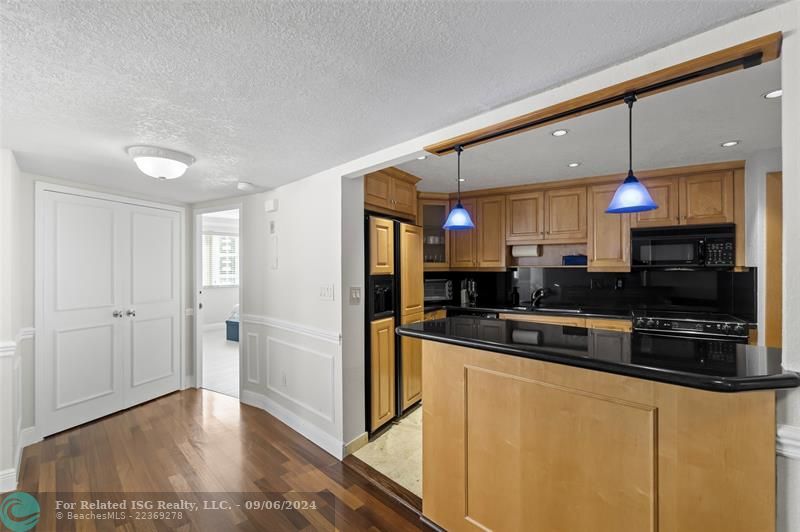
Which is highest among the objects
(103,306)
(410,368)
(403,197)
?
(403,197)

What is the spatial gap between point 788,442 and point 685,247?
9.44 ft

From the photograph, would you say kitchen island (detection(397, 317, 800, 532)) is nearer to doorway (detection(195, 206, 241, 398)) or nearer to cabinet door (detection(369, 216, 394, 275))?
cabinet door (detection(369, 216, 394, 275))

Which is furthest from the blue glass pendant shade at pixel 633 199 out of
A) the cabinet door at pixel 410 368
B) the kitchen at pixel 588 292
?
the cabinet door at pixel 410 368

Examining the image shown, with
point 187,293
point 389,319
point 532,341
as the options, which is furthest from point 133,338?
point 532,341

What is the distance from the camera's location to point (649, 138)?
248 cm

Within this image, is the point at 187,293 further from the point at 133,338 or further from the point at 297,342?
the point at 297,342

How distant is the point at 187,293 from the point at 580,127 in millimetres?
4422

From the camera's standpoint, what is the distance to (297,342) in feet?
10.6

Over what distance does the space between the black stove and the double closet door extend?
4.98 metres

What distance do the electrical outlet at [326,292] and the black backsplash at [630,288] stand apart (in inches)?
72.3

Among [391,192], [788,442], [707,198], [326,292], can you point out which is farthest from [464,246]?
[788,442]

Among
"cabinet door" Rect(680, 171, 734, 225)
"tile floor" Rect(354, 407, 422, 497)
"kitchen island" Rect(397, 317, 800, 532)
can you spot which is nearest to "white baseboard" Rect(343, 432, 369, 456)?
"tile floor" Rect(354, 407, 422, 497)

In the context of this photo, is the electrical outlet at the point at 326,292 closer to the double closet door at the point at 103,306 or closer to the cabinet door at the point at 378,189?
the cabinet door at the point at 378,189

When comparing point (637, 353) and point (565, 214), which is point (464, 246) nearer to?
point (565, 214)
